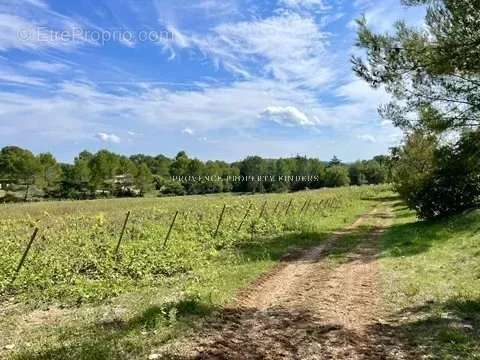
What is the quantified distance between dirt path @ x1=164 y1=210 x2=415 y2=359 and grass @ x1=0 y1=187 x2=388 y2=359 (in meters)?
0.55

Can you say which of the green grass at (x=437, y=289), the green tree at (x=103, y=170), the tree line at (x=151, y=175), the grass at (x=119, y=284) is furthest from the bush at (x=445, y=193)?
the green tree at (x=103, y=170)

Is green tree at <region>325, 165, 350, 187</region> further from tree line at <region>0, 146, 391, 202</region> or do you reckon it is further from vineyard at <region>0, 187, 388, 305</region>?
vineyard at <region>0, 187, 388, 305</region>

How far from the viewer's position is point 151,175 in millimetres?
103812

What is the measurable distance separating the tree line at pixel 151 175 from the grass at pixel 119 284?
50.8 metres

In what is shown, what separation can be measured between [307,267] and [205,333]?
20.3 feet

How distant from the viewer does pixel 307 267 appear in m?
12.5

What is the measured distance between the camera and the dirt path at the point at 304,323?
20.0 feet

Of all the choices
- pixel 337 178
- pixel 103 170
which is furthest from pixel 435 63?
→ pixel 337 178

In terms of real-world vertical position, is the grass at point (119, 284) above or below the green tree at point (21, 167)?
below

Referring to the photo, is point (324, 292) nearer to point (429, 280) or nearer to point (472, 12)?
point (429, 280)

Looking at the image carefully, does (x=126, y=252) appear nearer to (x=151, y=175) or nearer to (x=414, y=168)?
(x=414, y=168)

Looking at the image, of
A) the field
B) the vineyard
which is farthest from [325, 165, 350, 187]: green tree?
the field

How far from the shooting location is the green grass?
21.4 ft

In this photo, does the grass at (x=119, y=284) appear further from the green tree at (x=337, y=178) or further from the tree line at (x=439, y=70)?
the green tree at (x=337, y=178)
